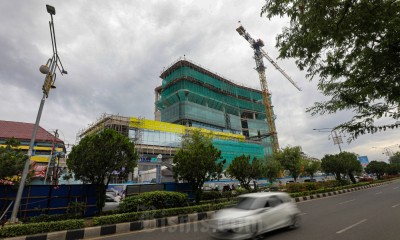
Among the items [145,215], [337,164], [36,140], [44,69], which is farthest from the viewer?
[36,140]

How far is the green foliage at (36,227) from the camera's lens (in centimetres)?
696

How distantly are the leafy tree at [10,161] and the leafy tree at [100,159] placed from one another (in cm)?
617

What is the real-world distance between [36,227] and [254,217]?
291 inches

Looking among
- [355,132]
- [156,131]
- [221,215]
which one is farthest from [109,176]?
[156,131]

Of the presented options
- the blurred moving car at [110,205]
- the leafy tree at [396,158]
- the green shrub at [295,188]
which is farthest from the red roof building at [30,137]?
the leafy tree at [396,158]

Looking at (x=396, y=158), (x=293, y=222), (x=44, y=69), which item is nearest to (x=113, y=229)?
(x=293, y=222)

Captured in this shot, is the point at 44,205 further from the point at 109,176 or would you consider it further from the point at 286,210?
the point at 286,210

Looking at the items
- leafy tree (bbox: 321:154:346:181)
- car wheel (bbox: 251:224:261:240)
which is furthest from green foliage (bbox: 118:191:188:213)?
leafy tree (bbox: 321:154:346:181)

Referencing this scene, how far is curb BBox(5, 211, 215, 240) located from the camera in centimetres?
A: 718

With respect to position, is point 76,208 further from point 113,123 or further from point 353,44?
point 113,123

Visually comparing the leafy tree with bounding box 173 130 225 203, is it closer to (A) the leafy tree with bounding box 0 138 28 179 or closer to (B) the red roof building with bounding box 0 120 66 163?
(A) the leafy tree with bounding box 0 138 28 179

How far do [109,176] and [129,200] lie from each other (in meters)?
1.74

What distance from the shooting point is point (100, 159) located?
35.9 ft

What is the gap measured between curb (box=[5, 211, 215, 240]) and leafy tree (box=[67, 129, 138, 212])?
3371mm
